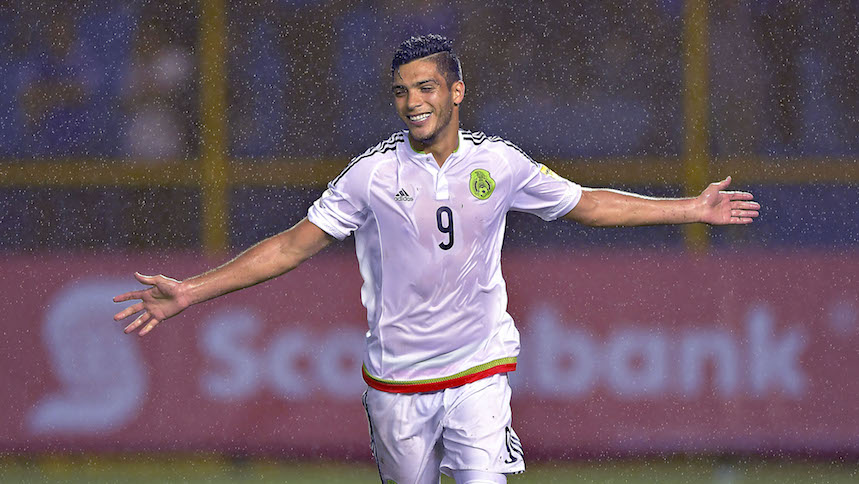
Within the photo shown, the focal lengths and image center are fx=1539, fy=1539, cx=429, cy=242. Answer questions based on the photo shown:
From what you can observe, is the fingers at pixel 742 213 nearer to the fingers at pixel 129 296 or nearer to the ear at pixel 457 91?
the ear at pixel 457 91

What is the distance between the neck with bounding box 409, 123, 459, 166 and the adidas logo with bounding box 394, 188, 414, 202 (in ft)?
0.55

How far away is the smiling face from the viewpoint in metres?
5.45

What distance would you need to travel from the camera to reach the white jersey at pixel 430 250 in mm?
5492

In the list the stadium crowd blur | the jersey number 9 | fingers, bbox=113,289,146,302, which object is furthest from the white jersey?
the stadium crowd blur

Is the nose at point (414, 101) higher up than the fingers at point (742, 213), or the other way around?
the nose at point (414, 101)

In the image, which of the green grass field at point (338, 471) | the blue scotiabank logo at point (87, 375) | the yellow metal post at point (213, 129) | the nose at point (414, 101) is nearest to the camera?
the nose at point (414, 101)

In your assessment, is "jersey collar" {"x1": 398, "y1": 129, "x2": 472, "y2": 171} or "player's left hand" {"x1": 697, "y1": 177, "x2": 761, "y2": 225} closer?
"jersey collar" {"x1": 398, "y1": 129, "x2": 472, "y2": 171}

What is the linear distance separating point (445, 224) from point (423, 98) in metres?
0.45

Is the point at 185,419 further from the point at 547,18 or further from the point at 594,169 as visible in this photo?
the point at 547,18

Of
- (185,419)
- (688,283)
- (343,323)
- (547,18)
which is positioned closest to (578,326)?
(688,283)

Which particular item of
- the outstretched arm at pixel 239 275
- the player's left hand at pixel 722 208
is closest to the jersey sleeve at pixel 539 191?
the player's left hand at pixel 722 208

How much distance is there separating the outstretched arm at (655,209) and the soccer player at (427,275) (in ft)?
0.98

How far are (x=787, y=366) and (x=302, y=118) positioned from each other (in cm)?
466

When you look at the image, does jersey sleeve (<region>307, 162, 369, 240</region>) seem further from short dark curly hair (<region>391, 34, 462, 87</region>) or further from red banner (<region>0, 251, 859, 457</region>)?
red banner (<region>0, 251, 859, 457</region>)
